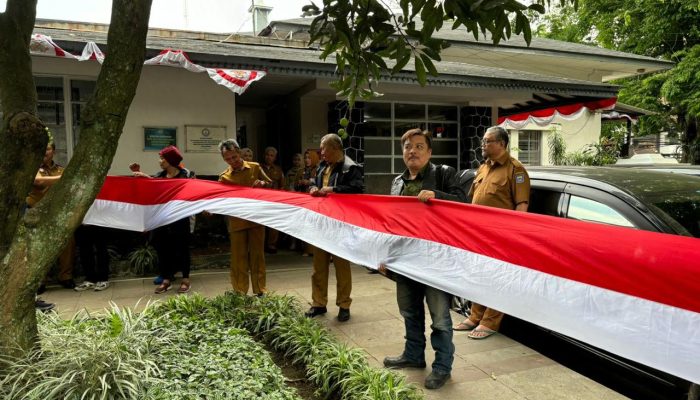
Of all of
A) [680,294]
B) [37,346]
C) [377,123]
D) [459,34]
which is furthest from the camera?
[459,34]

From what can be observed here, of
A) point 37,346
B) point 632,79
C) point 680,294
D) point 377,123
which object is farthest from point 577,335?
point 632,79

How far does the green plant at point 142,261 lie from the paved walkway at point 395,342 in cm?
26

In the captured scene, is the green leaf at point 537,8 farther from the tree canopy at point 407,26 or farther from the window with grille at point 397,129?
the window with grille at point 397,129

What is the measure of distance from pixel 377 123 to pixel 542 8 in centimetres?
882

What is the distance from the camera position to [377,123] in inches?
450

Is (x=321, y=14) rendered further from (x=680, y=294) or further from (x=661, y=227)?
(x=661, y=227)

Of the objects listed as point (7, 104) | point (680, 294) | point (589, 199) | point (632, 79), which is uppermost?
point (632, 79)

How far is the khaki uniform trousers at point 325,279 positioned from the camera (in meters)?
5.12

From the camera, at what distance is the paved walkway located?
3523 millimetres

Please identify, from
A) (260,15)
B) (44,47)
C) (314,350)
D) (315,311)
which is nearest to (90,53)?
(44,47)

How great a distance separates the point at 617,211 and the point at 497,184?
3.44 ft

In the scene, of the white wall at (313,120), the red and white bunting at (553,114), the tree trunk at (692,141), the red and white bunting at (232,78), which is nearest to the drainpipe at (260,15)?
the white wall at (313,120)

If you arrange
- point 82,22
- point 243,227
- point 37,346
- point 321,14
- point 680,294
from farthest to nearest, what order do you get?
point 82,22, point 243,227, point 37,346, point 321,14, point 680,294

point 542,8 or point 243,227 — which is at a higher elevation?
point 542,8
